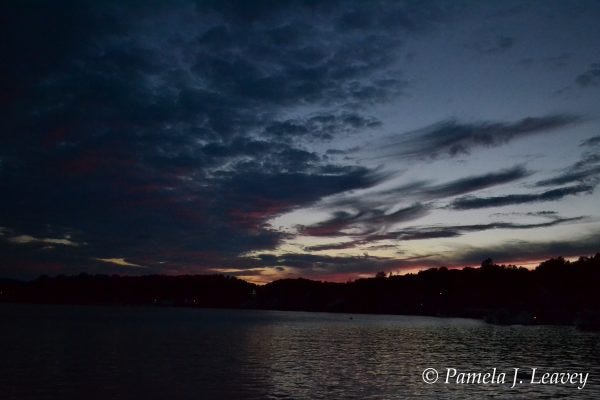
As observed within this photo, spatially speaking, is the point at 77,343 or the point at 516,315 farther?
the point at 516,315

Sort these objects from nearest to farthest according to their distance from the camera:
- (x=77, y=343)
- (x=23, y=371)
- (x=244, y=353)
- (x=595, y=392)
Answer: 1. (x=595, y=392)
2. (x=23, y=371)
3. (x=244, y=353)
4. (x=77, y=343)

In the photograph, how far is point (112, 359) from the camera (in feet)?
220

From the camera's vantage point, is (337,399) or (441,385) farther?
(441,385)

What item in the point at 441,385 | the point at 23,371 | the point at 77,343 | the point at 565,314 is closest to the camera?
the point at 441,385

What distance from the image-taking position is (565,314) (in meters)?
196

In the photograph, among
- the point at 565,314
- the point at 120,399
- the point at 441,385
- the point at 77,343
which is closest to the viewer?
the point at 120,399

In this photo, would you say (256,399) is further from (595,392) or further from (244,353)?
(244,353)

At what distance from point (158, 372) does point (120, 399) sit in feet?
48.7

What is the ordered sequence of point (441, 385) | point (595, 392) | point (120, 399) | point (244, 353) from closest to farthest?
point (120, 399) → point (595, 392) → point (441, 385) → point (244, 353)

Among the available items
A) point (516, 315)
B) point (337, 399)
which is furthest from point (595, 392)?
point (516, 315)

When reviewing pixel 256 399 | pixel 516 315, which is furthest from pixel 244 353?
pixel 516 315

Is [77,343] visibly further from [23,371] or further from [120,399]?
[120,399]

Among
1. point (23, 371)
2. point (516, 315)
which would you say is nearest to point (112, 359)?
point (23, 371)

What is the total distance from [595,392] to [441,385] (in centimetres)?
1341
